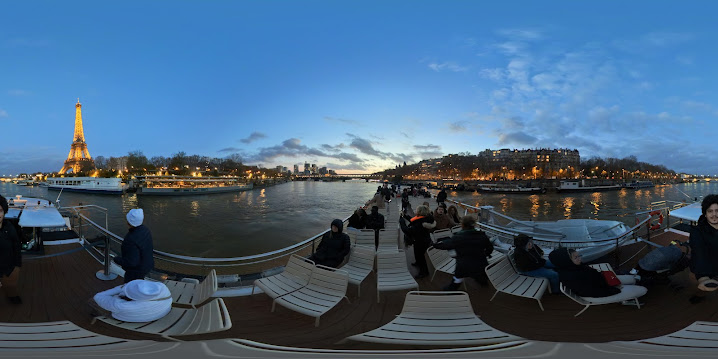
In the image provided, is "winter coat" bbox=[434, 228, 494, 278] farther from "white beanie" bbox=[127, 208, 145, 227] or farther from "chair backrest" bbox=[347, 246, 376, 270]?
"white beanie" bbox=[127, 208, 145, 227]

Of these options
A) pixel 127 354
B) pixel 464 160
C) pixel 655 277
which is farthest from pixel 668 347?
pixel 464 160

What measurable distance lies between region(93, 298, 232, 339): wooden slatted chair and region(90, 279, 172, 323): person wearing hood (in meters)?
0.07

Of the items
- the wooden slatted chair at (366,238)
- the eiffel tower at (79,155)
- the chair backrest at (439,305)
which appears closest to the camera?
the chair backrest at (439,305)

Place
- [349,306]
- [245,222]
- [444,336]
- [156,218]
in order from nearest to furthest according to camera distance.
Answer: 1. [444,336]
2. [349,306]
3. [245,222]
4. [156,218]

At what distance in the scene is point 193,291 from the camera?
3674mm

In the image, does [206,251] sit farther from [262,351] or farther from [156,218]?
[156,218]

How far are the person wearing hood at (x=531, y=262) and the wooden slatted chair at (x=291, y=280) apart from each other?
9.50 feet

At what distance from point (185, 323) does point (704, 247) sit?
19.6ft

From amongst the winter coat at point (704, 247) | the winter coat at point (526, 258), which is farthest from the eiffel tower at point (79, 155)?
the winter coat at point (704, 247)

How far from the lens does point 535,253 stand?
13.4 feet

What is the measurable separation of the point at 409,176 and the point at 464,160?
195 feet

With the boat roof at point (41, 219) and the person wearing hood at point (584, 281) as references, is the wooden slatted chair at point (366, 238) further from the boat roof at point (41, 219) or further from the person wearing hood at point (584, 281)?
the boat roof at point (41, 219)

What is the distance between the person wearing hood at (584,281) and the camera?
356 cm

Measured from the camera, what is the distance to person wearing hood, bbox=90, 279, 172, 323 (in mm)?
2846
